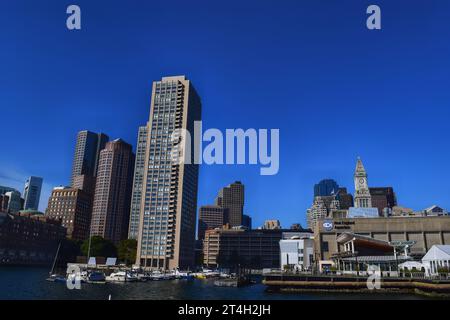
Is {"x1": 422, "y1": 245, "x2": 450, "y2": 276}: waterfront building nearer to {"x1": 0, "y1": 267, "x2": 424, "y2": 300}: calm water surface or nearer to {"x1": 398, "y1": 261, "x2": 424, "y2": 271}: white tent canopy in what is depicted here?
{"x1": 398, "y1": 261, "x2": 424, "y2": 271}: white tent canopy

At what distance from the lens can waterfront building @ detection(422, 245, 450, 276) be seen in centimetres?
9575

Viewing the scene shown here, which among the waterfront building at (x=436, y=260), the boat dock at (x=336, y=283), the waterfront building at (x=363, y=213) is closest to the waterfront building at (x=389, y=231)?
the waterfront building at (x=363, y=213)

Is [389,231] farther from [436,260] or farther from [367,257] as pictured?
[436,260]

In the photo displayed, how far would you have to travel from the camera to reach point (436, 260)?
325ft

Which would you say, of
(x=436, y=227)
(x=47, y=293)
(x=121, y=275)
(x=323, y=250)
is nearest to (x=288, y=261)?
(x=323, y=250)

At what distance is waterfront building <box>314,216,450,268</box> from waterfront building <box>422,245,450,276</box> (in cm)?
7404

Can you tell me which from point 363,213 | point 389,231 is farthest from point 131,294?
point 363,213

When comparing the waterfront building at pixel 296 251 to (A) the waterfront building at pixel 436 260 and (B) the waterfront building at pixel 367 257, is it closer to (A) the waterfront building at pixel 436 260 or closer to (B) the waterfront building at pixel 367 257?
(B) the waterfront building at pixel 367 257

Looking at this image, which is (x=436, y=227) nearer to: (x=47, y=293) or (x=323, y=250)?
(x=323, y=250)

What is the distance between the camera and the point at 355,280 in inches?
3723

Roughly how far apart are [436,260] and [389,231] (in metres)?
87.0

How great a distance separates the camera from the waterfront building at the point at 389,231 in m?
177

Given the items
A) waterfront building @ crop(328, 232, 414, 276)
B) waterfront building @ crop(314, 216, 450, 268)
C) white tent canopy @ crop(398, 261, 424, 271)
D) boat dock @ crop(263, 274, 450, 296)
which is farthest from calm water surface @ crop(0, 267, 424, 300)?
waterfront building @ crop(314, 216, 450, 268)
